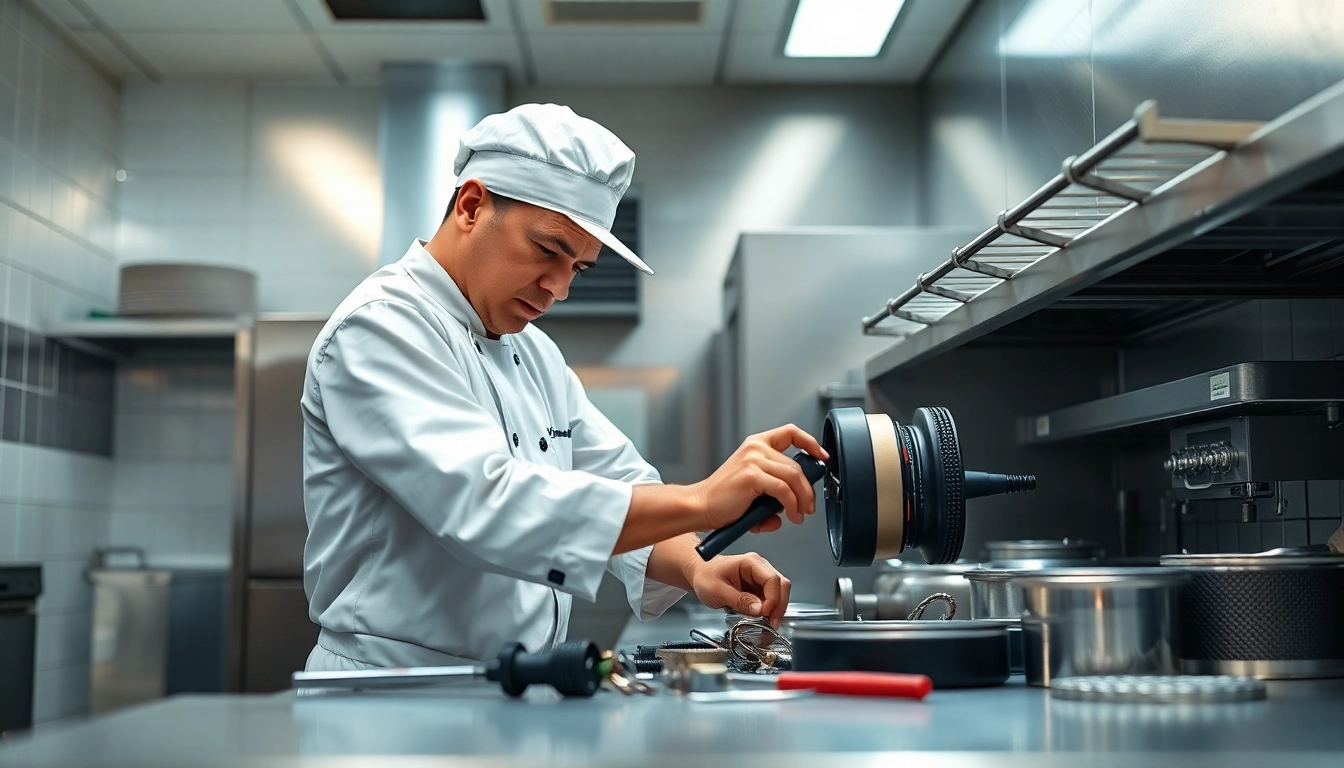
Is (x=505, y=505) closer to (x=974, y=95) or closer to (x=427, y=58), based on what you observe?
(x=974, y=95)

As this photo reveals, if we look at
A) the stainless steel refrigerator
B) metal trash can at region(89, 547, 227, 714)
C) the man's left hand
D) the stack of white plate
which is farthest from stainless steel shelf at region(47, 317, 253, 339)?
the man's left hand

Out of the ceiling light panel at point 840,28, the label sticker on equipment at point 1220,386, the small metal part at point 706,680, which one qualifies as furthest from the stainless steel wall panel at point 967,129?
the small metal part at point 706,680

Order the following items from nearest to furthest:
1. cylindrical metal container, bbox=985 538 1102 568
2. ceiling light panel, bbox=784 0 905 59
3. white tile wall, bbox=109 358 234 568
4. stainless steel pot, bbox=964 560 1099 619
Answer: stainless steel pot, bbox=964 560 1099 619, cylindrical metal container, bbox=985 538 1102 568, ceiling light panel, bbox=784 0 905 59, white tile wall, bbox=109 358 234 568

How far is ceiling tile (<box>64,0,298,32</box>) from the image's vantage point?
358 centimetres

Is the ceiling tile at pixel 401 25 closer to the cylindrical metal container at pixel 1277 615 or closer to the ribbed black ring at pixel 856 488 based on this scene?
the ribbed black ring at pixel 856 488

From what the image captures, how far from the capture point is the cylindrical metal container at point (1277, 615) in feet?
4.19

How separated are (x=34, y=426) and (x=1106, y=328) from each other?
9.79 ft

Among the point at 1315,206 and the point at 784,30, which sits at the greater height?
the point at 784,30

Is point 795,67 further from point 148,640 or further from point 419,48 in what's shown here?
point 148,640

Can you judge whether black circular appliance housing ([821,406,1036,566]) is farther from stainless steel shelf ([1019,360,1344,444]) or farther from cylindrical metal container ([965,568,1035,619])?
stainless steel shelf ([1019,360,1344,444])

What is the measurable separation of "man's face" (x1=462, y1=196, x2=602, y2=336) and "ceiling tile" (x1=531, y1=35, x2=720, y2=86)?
2.32m

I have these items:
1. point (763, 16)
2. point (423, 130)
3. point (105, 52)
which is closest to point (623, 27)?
point (763, 16)

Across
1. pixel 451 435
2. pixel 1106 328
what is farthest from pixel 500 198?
pixel 1106 328

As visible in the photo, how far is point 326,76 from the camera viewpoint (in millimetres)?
4148
